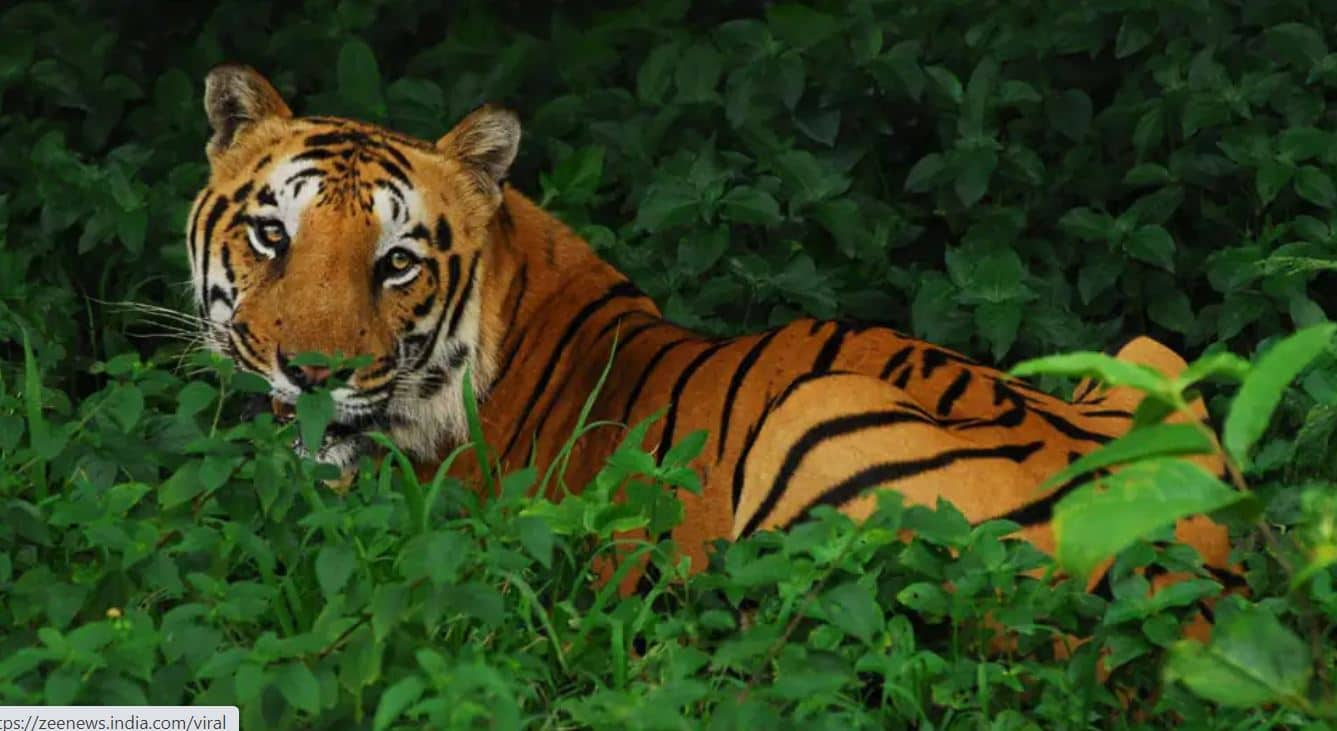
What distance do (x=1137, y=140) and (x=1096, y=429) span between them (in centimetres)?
156

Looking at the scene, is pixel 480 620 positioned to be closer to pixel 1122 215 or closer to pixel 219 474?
pixel 219 474

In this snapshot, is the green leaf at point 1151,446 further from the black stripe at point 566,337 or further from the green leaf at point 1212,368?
the black stripe at point 566,337

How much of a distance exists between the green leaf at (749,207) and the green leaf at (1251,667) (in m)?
2.44

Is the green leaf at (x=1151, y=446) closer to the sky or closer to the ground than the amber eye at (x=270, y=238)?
closer to the sky

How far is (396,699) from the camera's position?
10.2 feet

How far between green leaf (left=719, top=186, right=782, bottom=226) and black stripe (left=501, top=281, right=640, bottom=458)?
447 millimetres

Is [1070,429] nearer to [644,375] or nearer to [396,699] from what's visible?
[644,375]

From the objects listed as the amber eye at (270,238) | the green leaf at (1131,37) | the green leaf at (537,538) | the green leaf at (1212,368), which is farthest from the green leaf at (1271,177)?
the green leaf at (1212,368)

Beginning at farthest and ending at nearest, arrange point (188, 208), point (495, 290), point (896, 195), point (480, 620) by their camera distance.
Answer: point (896, 195) < point (188, 208) < point (495, 290) < point (480, 620)

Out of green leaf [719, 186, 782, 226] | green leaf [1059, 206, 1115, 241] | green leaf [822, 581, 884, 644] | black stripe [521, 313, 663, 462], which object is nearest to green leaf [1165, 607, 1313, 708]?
green leaf [822, 581, 884, 644]

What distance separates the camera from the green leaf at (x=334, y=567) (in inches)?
135

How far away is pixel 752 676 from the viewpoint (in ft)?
11.2

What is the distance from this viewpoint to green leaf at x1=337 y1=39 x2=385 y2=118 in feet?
18.8

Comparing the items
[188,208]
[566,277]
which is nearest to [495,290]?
[566,277]
